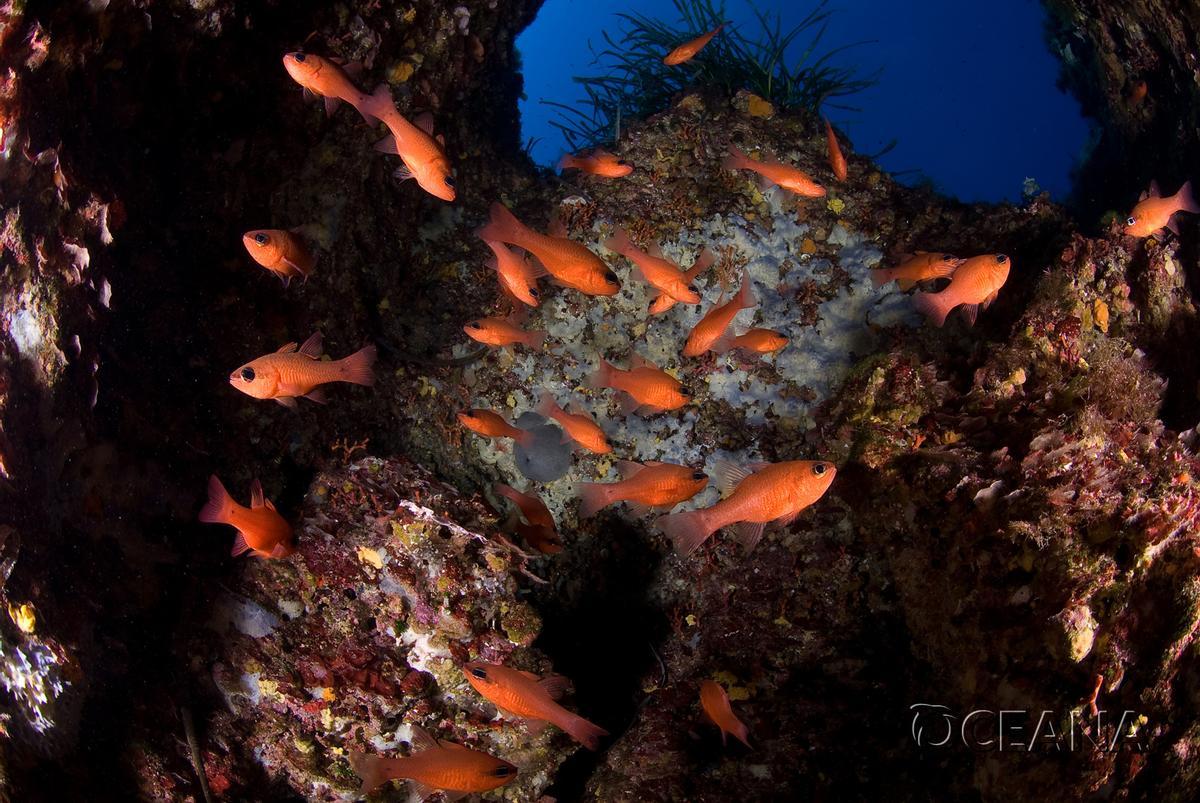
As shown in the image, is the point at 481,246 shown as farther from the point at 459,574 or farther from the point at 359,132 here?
the point at 459,574

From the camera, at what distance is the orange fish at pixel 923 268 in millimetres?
4074

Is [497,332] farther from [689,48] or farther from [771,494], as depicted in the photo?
[689,48]

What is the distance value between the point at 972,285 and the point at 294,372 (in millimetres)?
3818

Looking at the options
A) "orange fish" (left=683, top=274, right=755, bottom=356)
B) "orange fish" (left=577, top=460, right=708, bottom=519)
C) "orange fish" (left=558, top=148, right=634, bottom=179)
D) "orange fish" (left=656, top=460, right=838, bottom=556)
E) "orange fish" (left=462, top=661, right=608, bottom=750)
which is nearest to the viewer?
"orange fish" (left=656, top=460, right=838, bottom=556)

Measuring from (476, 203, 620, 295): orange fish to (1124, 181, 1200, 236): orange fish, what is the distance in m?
3.16

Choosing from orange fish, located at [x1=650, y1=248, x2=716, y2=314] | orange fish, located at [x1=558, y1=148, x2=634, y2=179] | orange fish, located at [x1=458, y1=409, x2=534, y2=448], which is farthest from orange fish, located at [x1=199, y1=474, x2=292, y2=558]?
orange fish, located at [x1=558, y1=148, x2=634, y2=179]

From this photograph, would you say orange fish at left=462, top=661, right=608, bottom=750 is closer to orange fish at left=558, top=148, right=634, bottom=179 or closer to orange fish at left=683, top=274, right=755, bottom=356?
orange fish at left=683, top=274, right=755, bottom=356

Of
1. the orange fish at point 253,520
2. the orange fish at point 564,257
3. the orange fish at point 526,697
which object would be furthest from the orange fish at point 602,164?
the orange fish at point 526,697

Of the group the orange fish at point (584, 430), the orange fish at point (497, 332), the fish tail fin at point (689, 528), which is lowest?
the fish tail fin at point (689, 528)

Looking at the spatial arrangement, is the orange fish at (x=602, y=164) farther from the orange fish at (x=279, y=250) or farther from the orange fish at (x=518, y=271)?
the orange fish at (x=279, y=250)

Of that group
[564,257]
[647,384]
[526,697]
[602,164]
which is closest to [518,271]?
[564,257]

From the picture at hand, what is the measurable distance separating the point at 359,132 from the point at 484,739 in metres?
4.24

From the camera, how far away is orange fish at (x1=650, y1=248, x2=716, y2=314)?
13.9ft

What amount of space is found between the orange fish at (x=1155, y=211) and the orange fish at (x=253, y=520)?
17.0 feet
